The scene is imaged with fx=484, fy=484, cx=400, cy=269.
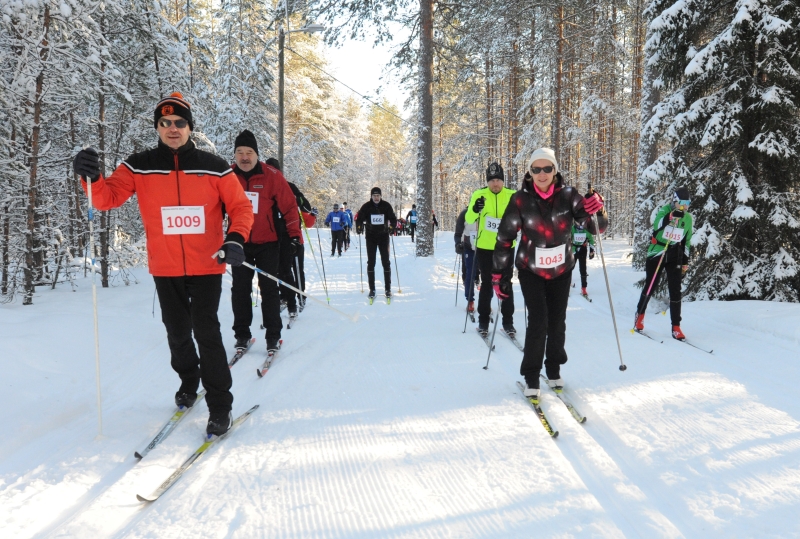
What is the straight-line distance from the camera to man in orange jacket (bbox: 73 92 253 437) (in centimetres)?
337

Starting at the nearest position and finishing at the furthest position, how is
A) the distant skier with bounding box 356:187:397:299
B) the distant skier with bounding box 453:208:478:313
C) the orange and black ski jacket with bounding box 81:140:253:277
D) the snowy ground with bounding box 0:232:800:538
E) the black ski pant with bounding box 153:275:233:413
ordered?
the snowy ground with bounding box 0:232:800:538 < the orange and black ski jacket with bounding box 81:140:253:277 < the black ski pant with bounding box 153:275:233:413 < the distant skier with bounding box 453:208:478:313 < the distant skier with bounding box 356:187:397:299

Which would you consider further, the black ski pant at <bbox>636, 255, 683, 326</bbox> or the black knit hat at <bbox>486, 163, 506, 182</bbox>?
the black ski pant at <bbox>636, 255, 683, 326</bbox>

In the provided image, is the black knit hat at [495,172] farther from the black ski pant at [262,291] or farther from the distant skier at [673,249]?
the black ski pant at [262,291]

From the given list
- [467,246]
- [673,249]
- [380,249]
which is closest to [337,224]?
[380,249]

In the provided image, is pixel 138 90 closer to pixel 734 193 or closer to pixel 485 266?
pixel 485 266

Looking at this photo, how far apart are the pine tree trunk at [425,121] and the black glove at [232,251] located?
1230cm

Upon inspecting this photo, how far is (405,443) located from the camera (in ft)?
11.1

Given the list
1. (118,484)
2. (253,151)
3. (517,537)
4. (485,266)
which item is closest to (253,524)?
(118,484)

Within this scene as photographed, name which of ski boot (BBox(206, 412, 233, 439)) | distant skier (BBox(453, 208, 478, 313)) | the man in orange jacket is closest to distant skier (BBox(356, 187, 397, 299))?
distant skier (BBox(453, 208, 478, 313))

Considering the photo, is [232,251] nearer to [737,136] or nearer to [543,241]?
[543,241]

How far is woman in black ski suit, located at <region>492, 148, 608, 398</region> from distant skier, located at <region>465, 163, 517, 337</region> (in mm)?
2295

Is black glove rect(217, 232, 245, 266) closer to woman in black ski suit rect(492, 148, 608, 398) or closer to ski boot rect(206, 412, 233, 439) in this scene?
ski boot rect(206, 412, 233, 439)

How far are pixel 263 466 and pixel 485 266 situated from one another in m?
4.49

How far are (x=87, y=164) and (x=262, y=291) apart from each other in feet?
8.53
